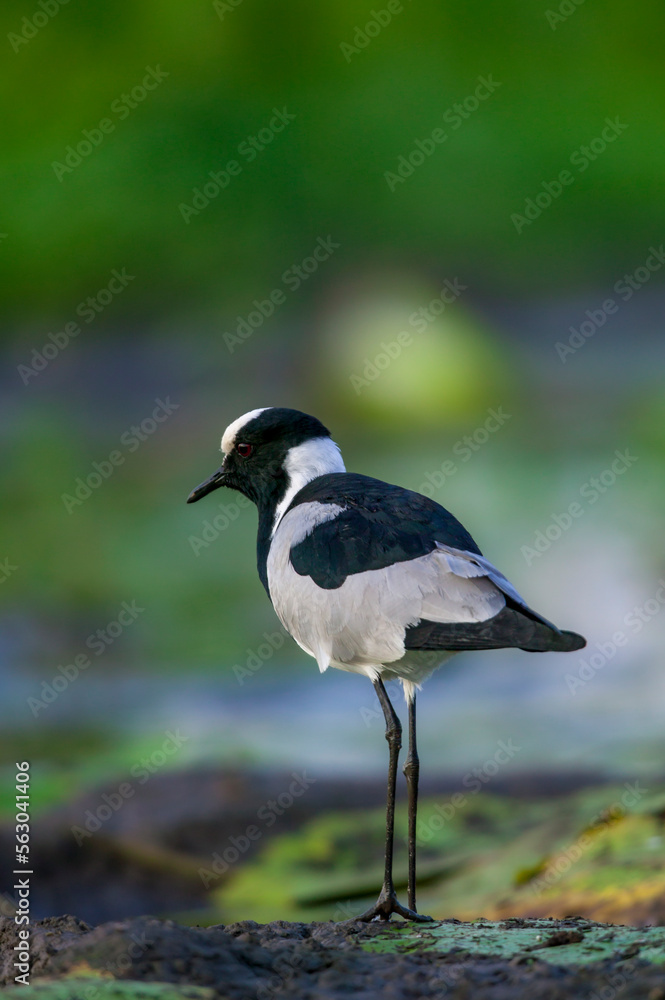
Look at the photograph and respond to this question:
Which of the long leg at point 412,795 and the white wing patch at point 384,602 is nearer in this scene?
the white wing patch at point 384,602

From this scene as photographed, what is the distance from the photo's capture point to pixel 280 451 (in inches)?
145

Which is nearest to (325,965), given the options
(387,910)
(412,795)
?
(387,910)

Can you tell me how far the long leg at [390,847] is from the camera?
2971mm

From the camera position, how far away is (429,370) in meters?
8.04

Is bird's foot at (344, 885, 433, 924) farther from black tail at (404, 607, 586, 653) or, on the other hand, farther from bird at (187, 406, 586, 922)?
black tail at (404, 607, 586, 653)

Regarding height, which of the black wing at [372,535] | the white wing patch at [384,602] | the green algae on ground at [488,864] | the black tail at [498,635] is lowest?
the green algae on ground at [488,864]

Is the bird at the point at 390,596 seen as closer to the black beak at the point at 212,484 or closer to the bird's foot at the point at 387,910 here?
the bird's foot at the point at 387,910

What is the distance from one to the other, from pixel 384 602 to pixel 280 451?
35.1 inches

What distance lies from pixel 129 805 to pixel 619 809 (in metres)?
2.74

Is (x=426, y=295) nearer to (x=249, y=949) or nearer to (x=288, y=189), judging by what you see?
(x=288, y=189)
